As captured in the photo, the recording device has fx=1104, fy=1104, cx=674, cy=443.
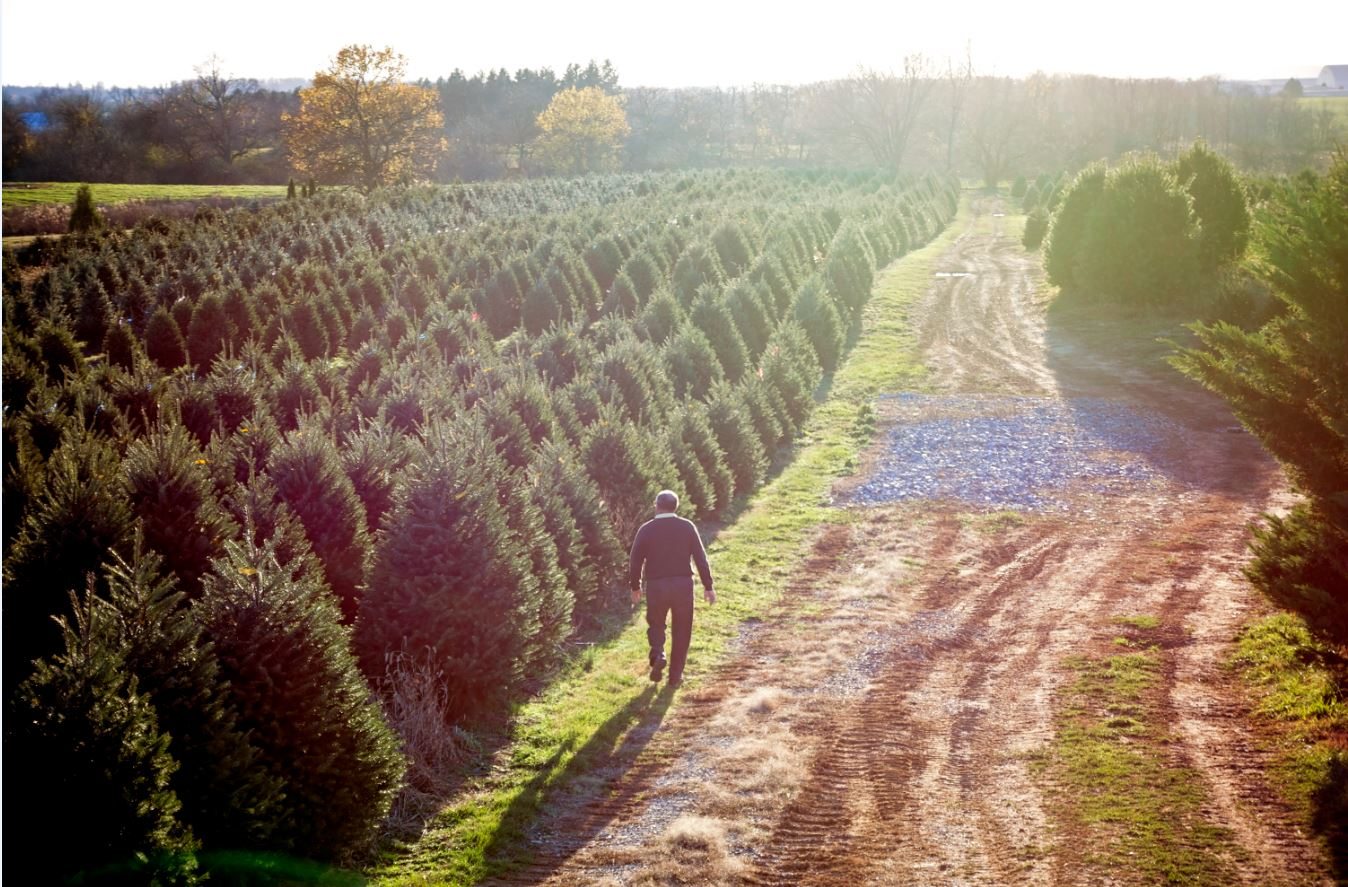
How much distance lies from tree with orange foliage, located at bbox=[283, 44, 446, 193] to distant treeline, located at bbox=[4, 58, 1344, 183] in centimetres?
1294

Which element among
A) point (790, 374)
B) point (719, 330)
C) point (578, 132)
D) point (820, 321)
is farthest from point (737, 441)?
point (578, 132)

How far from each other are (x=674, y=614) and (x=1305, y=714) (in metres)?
5.76

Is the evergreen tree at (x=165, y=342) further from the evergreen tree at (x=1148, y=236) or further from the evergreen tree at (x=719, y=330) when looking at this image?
the evergreen tree at (x=1148, y=236)

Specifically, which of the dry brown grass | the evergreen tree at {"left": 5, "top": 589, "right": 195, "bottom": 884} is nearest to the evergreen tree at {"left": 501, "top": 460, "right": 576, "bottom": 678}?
the dry brown grass

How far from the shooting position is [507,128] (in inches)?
4087

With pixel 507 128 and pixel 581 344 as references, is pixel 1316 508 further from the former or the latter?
pixel 507 128

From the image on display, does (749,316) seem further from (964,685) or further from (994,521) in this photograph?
(964,685)

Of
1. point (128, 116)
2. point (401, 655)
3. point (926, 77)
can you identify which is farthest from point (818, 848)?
point (926, 77)

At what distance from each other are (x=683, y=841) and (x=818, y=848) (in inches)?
38.3

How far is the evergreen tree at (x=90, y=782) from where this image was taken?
579 cm

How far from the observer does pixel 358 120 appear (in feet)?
230

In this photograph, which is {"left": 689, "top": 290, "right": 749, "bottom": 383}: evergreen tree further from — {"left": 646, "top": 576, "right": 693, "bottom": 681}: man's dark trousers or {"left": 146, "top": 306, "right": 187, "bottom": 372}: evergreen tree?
{"left": 646, "top": 576, "right": 693, "bottom": 681}: man's dark trousers

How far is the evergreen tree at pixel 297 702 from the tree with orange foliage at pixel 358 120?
66.2 metres

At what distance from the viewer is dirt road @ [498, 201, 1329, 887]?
309 inches
